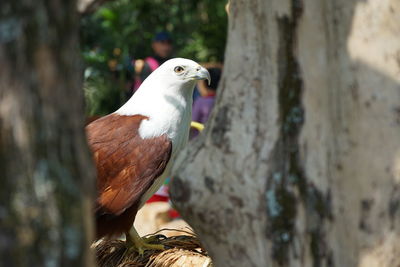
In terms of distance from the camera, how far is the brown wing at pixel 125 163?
4496 millimetres

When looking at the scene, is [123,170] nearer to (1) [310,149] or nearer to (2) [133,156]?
(2) [133,156]

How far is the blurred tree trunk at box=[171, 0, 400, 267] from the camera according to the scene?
8.78ft

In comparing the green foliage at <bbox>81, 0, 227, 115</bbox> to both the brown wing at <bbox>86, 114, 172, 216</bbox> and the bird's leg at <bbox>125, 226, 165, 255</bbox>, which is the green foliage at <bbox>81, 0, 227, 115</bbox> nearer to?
the brown wing at <bbox>86, 114, 172, 216</bbox>

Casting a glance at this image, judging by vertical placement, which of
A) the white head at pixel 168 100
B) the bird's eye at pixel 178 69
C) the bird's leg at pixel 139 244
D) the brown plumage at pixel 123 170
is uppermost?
the bird's eye at pixel 178 69

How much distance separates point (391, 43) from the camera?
9.12 ft

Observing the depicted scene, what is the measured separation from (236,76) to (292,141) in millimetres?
386

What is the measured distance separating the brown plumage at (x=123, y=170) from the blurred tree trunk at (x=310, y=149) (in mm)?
1692

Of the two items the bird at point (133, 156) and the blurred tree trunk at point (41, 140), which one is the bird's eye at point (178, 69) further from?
the blurred tree trunk at point (41, 140)

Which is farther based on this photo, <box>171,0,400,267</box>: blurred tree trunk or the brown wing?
the brown wing

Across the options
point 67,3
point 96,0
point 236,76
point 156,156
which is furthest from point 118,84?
point 67,3

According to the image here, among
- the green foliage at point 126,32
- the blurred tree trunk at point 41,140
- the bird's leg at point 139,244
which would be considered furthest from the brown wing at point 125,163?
the green foliage at point 126,32

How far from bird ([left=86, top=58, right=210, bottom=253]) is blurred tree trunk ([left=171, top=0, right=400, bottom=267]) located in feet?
5.57

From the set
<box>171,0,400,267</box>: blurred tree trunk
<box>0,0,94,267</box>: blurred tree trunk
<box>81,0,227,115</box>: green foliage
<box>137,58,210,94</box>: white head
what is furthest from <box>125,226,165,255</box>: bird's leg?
<box>81,0,227,115</box>: green foliage

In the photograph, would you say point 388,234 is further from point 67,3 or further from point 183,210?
point 67,3
